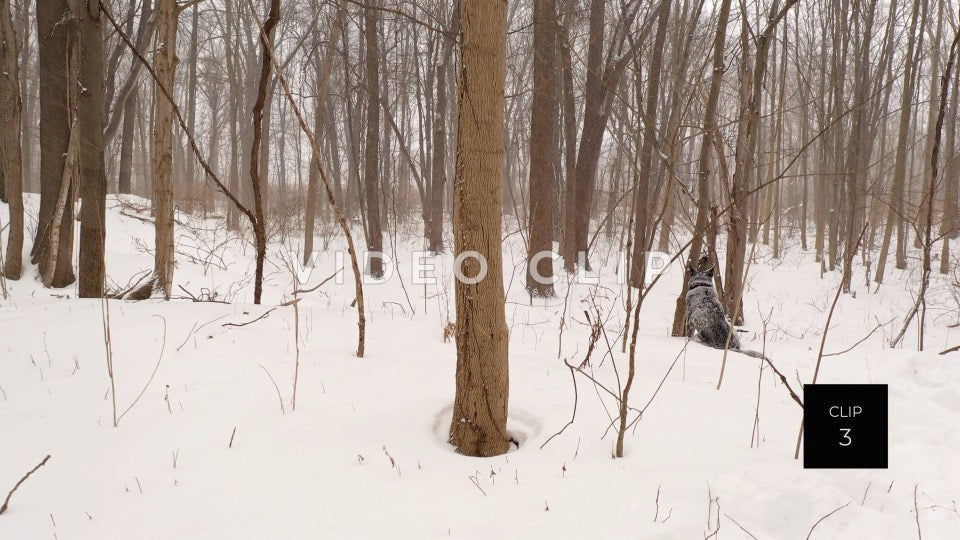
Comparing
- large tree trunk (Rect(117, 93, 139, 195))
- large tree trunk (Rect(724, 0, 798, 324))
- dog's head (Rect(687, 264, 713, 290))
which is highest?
large tree trunk (Rect(117, 93, 139, 195))

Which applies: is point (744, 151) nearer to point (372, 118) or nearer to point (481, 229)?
point (481, 229)

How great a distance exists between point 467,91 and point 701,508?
167 centimetres

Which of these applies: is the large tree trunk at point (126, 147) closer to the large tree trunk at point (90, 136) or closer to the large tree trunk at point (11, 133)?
the large tree trunk at point (11, 133)

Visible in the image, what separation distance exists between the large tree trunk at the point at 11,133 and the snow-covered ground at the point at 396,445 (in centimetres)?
419

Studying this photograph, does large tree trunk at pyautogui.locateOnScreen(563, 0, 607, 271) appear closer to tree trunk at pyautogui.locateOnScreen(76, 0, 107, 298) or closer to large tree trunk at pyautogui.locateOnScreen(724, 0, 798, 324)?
large tree trunk at pyautogui.locateOnScreen(724, 0, 798, 324)

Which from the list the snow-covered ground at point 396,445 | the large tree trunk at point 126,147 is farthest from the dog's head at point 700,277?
the large tree trunk at point 126,147

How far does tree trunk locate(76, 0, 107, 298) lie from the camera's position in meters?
5.36

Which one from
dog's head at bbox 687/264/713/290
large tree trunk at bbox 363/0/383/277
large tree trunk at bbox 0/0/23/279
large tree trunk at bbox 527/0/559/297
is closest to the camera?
dog's head at bbox 687/264/713/290

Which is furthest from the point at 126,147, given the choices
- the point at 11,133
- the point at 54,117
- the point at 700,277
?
the point at 700,277

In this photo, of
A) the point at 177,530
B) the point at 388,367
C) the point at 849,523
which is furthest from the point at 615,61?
the point at 177,530

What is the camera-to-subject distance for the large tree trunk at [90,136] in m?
5.36

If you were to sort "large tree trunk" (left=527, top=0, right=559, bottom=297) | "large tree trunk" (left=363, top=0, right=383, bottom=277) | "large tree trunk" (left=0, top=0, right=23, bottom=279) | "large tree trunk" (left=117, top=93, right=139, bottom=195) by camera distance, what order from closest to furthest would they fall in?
"large tree trunk" (left=0, top=0, right=23, bottom=279)
"large tree trunk" (left=527, top=0, right=559, bottom=297)
"large tree trunk" (left=363, top=0, right=383, bottom=277)
"large tree trunk" (left=117, top=93, right=139, bottom=195)

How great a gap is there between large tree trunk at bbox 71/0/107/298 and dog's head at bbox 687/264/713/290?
5.91 m

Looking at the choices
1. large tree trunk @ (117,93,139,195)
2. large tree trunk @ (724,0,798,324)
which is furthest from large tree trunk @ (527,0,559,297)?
large tree trunk @ (117,93,139,195)
